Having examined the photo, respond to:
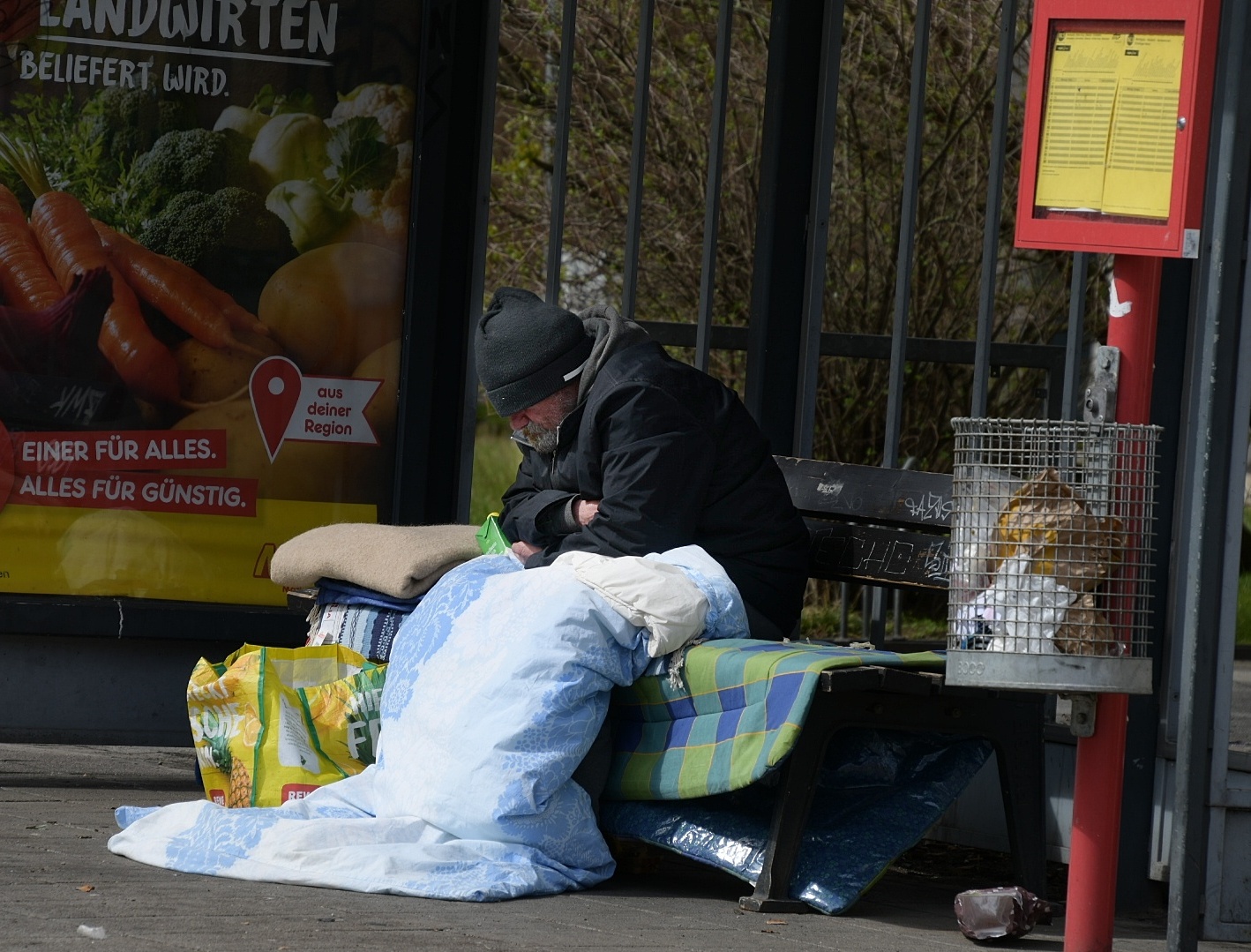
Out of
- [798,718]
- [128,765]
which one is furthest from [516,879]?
[128,765]

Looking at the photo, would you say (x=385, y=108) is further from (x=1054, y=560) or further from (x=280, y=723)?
(x=1054, y=560)

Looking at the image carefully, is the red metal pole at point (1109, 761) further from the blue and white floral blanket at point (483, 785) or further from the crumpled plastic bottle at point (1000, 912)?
the blue and white floral blanket at point (483, 785)

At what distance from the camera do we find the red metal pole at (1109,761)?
3.14 metres

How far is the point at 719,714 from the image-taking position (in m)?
3.73

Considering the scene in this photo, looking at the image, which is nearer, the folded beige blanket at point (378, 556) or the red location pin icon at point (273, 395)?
the folded beige blanket at point (378, 556)

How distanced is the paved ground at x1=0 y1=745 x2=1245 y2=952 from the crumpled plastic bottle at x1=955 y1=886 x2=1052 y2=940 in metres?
0.05

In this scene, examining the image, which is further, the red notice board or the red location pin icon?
the red location pin icon

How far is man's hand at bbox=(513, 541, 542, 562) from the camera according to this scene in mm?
4398

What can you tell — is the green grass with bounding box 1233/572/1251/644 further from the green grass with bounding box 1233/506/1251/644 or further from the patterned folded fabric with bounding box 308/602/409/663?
the patterned folded fabric with bounding box 308/602/409/663

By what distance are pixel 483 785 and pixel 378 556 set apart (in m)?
1.02

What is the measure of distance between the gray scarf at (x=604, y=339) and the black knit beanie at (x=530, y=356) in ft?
0.12

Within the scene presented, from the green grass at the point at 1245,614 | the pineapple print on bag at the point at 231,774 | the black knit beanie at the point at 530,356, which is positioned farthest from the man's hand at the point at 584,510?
the green grass at the point at 1245,614

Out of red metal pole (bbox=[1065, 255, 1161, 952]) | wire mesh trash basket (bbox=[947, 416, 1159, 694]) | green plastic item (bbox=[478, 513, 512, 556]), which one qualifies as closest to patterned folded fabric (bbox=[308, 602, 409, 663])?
green plastic item (bbox=[478, 513, 512, 556])

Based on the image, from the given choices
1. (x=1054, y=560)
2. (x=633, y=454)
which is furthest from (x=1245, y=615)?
(x=1054, y=560)
